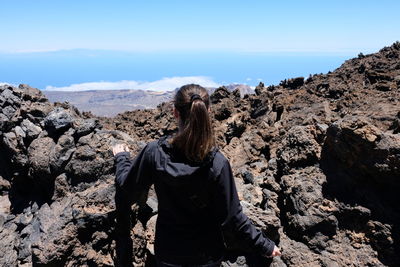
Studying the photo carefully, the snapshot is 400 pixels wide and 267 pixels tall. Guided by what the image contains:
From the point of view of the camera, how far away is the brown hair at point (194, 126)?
325 centimetres

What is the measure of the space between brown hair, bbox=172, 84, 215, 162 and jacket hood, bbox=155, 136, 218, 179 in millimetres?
63

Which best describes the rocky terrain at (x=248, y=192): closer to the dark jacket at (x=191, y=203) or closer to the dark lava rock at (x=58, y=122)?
the dark lava rock at (x=58, y=122)

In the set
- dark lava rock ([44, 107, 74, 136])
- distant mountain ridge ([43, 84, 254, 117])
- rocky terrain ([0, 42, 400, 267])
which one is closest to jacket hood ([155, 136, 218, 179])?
rocky terrain ([0, 42, 400, 267])

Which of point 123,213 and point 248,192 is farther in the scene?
point 248,192

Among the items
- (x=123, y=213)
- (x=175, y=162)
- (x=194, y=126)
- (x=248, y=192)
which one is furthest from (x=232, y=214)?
(x=248, y=192)

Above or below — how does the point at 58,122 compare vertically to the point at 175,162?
below

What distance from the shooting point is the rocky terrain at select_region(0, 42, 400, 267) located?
16.6 ft

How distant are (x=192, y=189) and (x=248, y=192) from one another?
10.9ft

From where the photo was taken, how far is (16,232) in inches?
235

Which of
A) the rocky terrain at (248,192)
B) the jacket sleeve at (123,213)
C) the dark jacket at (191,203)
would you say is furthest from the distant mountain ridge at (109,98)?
the dark jacket at (191,203)

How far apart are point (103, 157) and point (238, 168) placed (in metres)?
3.29

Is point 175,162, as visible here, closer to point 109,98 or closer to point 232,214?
point 232,214

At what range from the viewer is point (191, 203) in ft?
11.4

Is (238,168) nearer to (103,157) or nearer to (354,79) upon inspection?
(103,157)
